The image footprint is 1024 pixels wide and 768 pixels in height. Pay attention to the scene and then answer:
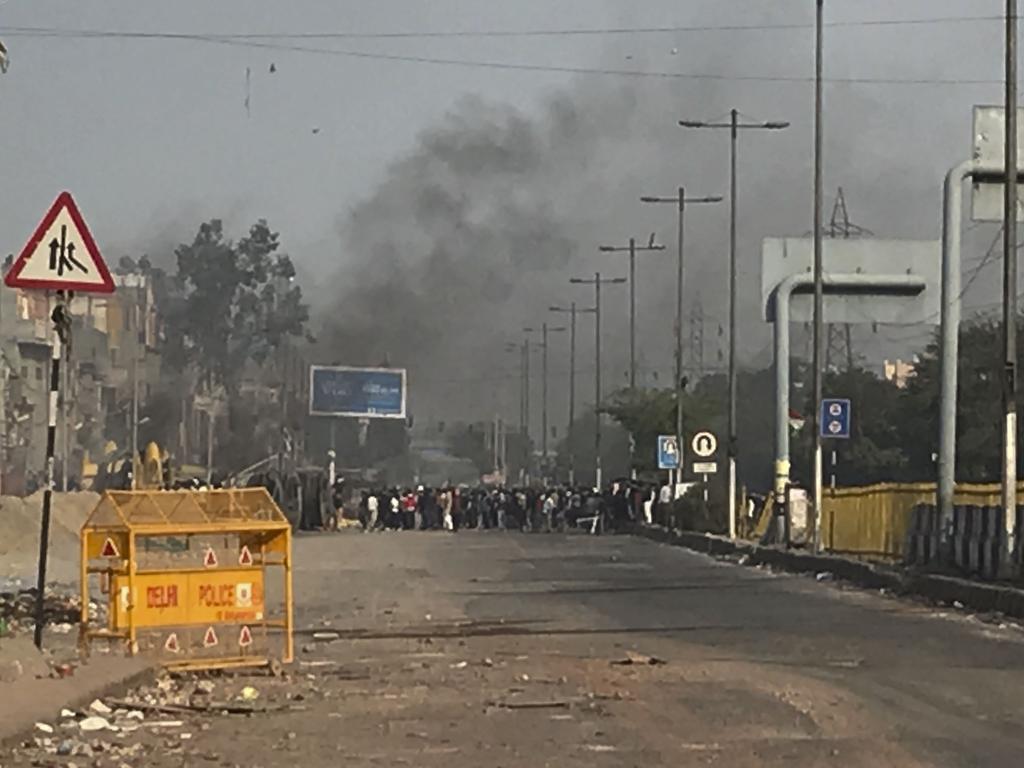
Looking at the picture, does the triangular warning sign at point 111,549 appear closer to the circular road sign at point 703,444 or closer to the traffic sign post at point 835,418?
the traffic sign post at point 835,418

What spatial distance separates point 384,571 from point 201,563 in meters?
19.2

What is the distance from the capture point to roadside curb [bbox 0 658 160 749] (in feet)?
37.7

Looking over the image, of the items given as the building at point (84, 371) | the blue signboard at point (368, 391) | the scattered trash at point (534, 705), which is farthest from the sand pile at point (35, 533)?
the building at point (84, 371)

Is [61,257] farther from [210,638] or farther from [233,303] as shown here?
[233,303]

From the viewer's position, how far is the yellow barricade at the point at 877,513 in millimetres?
32125

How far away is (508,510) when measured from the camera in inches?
3369

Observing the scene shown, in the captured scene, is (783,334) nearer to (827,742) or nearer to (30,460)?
(827,742)

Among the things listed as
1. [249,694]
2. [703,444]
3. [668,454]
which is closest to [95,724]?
[249,694]

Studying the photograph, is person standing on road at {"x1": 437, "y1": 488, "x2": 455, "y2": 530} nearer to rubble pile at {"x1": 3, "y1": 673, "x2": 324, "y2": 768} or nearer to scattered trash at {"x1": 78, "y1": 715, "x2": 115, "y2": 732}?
rubble pile at {"x1": 3, "y1": 673, "x2": 324, "y2": 768}

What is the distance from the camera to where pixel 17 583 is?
100ft

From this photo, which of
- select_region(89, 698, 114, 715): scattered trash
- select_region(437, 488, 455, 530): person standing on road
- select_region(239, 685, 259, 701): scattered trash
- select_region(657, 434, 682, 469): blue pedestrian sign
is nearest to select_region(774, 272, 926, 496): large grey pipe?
select_region(657, 434, 682, 469): blue pedestrian sign

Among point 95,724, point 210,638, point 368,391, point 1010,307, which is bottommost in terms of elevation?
point 95,724

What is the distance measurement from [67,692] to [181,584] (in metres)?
2.97

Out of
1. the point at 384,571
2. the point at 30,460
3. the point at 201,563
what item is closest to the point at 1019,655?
the point at 201,563
